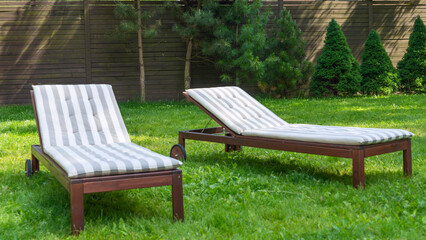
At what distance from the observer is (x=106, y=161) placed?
315cm

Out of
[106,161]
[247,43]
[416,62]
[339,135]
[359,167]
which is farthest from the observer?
[416,62]

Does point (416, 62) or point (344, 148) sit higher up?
point (416, 62)

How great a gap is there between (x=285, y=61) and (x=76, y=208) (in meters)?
9.31

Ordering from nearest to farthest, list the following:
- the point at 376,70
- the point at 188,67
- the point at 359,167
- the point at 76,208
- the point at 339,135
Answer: the point at 76,208 < the point at 359,167 < the point at 339,135 < the point at 188,67 < the point at 376,70

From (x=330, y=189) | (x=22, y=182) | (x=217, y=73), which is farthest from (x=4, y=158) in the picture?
(x=217, y=73)

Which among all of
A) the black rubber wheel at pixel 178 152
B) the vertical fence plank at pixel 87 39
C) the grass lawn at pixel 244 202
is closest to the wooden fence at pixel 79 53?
the vertical fence plank at pixel 87 39

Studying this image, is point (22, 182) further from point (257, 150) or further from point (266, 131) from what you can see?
point (257, 150)

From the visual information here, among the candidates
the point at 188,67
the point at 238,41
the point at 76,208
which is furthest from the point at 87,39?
the point at 76,208

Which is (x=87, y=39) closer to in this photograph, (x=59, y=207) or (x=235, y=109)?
(x=235, y=109)

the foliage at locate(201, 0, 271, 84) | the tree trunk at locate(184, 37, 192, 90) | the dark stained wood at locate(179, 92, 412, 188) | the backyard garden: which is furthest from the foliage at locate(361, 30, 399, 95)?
the dark stained wood at locate(179, 92, 412, 188)

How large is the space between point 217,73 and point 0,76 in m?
5.39

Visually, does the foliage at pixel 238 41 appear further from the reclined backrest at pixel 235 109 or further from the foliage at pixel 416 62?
the reclined backrest at pixel 235 109

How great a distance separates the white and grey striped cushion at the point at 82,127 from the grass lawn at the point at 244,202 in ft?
1.24

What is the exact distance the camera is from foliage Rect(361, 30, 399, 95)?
1212 centimetres
